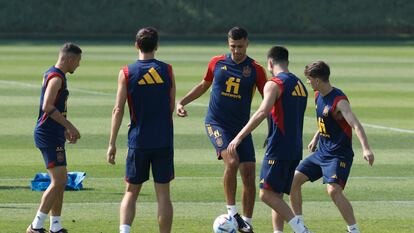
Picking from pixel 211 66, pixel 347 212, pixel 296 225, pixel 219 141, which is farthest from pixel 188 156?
pixel 296 225

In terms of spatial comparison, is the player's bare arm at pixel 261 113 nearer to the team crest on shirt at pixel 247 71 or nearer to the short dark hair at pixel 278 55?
the short dark hair at pixel 278 55

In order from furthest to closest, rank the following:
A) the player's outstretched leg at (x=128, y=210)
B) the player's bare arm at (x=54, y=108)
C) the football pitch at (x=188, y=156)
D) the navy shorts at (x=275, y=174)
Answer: the football pitch at (x=188, y=156)
the player's bare arm at (x=54, y=108)
the navy shorts at (x=275, y=174)
the player's outstretched leg at (x=128, y=210)

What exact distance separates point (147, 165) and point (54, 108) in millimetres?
1188

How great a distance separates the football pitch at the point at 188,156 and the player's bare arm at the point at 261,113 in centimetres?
155

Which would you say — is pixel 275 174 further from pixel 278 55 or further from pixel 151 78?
pixel 151 78

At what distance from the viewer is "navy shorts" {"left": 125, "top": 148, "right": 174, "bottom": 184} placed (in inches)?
453

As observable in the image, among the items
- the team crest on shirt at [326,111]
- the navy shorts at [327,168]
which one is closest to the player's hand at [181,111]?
the navy shorts at [327,168]

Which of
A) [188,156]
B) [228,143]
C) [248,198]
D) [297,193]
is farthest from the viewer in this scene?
[188,156]

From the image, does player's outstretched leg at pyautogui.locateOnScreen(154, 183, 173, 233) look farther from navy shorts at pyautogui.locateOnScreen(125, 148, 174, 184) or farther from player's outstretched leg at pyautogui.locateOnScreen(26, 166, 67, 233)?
player's outstretched leg at pyautogui.locateOnScreen(26, 166, 67, 233)

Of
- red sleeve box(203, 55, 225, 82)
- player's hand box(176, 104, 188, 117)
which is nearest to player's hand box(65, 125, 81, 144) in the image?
player's hand box(176, 104, 188, 117)

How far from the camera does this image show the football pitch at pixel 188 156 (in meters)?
13.6

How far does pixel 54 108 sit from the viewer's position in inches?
474
